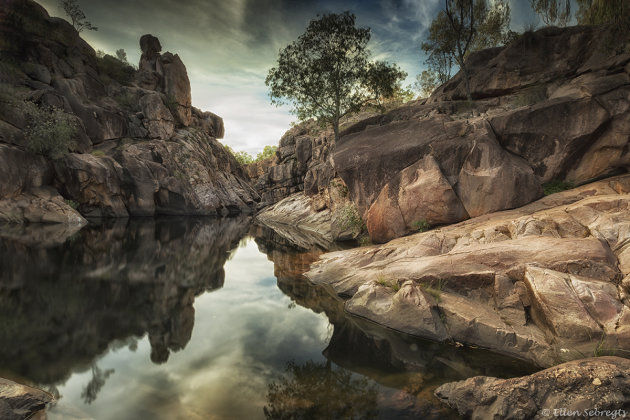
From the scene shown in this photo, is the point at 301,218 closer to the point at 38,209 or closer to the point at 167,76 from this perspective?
the point at 38,209

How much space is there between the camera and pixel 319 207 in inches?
1362

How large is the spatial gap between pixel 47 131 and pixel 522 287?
43.4 metres

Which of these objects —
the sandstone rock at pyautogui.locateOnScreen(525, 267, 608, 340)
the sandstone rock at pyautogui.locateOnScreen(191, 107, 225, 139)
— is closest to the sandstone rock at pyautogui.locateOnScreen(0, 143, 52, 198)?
the sandstone rock at pyautogui.locateOnScreen(191, 107, 225, 139)

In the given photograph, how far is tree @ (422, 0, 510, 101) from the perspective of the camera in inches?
1045

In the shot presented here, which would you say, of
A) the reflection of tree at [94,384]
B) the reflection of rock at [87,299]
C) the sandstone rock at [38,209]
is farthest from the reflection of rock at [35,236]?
the reflection of tree at [94,384]

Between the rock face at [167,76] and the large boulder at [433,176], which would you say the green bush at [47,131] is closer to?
the rock face at [167,76]

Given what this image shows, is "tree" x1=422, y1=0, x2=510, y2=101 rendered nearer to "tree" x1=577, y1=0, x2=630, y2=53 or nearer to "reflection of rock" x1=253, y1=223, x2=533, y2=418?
"tree" x1=577, y1=0, x2=630, y2=53

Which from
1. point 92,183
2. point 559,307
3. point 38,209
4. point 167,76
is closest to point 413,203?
point 559,307

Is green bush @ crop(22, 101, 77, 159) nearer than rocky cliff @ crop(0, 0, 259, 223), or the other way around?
rocky cliff @ crop(0, 0, 259, 223)

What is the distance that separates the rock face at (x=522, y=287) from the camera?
659 cm

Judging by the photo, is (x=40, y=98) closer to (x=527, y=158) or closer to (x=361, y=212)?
(x=361, y=212)

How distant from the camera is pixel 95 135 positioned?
4506 cm

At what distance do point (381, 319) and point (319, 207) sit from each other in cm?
2619

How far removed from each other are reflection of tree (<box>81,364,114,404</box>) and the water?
0.07ft
